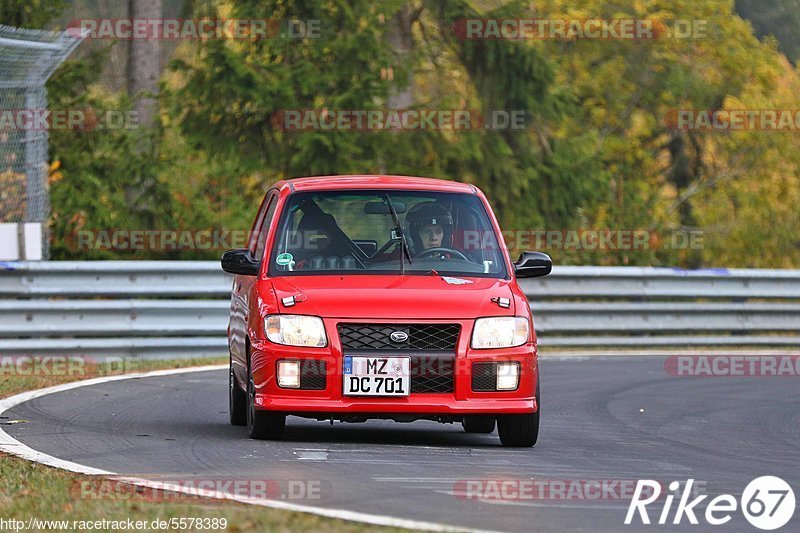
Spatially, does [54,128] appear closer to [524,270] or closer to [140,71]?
[140,71]

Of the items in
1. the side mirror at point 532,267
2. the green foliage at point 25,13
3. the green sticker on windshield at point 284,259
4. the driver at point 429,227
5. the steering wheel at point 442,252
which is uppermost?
the green foliage at point 25,13

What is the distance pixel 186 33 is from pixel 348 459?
19375 millimetres

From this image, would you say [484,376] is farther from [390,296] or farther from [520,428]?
[390,296]

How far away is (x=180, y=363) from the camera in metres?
16.5

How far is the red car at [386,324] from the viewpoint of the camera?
9.20 metres

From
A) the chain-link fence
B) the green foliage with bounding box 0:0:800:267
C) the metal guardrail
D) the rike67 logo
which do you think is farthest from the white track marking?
the green foliage with bounding box 0:0:800:267

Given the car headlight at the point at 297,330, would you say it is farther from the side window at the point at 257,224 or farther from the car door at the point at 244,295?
the side window at the point at 257,224

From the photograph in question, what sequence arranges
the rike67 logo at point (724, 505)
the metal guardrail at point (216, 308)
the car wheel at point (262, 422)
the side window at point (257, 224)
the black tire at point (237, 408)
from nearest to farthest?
the rike67 logo at point (724, 505)
the car wheel at point (262, 422)
the black tire at point (237, 408)
the side window at point (257, 224)
the metal guardrail at point (216, 308)

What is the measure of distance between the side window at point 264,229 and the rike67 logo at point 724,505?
139 inches

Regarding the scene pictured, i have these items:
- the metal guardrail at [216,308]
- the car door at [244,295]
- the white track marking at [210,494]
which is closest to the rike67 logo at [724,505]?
the white track marking at [210,494]

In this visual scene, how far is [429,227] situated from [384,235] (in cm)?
30

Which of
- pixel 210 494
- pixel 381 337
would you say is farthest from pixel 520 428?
pixel 210 494

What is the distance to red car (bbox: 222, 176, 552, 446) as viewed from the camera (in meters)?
9.20

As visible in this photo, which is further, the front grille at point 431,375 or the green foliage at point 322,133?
the green foliage at point 322,133
